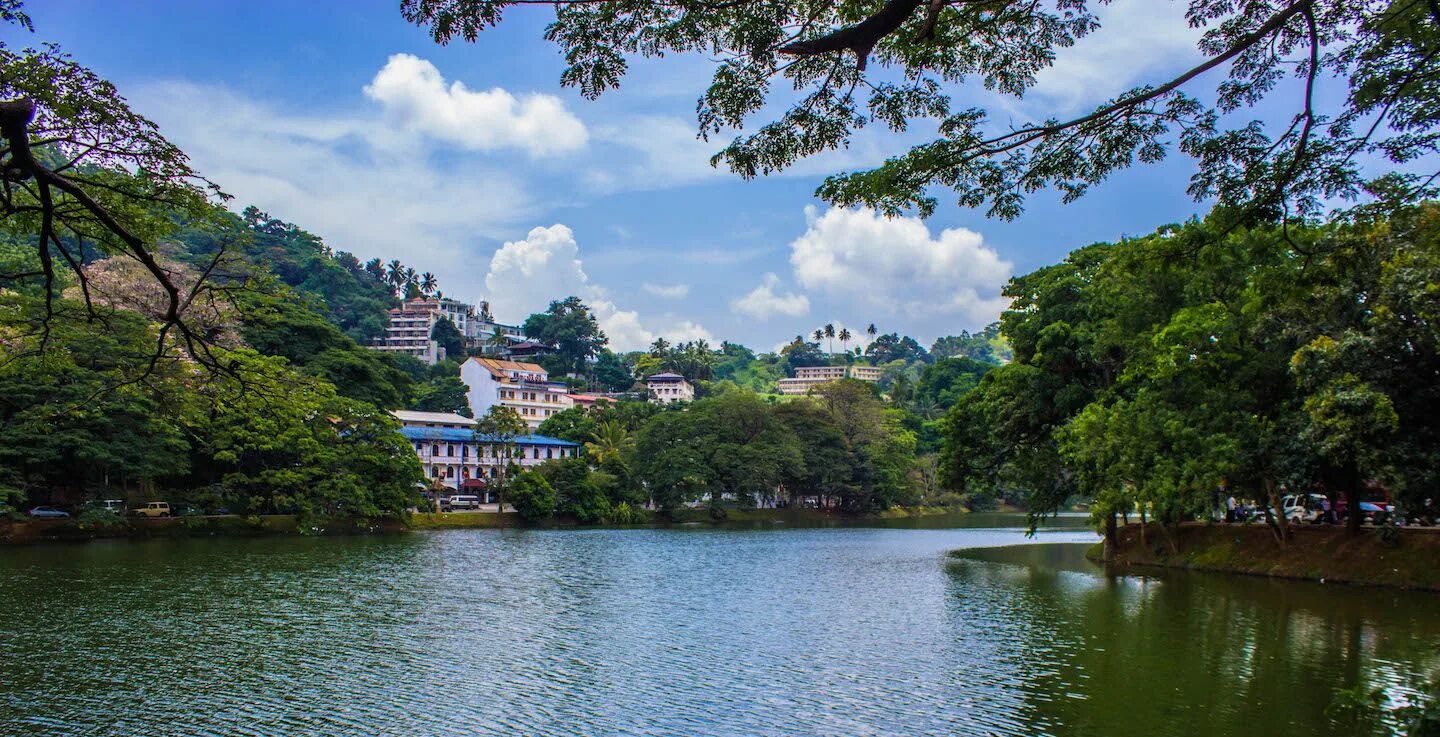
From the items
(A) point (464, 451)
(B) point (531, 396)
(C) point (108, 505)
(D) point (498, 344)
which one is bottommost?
(C) point (108, 505)

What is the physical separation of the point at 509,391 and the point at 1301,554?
265 feet

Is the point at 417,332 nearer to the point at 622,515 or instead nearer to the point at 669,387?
the point at 669,387

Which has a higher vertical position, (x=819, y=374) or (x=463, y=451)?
(x=819, y=374)

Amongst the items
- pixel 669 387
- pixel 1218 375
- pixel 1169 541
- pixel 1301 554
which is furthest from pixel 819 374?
pixel 1218 375

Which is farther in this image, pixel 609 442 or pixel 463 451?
pixel 609 442

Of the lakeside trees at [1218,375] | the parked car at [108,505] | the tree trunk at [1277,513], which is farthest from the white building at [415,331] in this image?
the tree trunk at [1277,513]

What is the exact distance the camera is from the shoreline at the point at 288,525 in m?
37.0

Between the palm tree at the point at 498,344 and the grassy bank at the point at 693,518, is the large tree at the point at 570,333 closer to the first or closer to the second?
the palm tree at the point at 498,344

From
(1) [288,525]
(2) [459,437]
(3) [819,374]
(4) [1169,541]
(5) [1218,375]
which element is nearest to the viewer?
(5) [1218,375]

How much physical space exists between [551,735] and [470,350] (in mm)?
124434

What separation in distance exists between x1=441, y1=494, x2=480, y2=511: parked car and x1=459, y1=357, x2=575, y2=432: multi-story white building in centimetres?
3296

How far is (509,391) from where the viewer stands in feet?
317

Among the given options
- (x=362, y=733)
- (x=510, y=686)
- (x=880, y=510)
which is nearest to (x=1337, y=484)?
(x=510, y=686)

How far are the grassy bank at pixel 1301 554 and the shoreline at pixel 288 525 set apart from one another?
3299 centimetres
